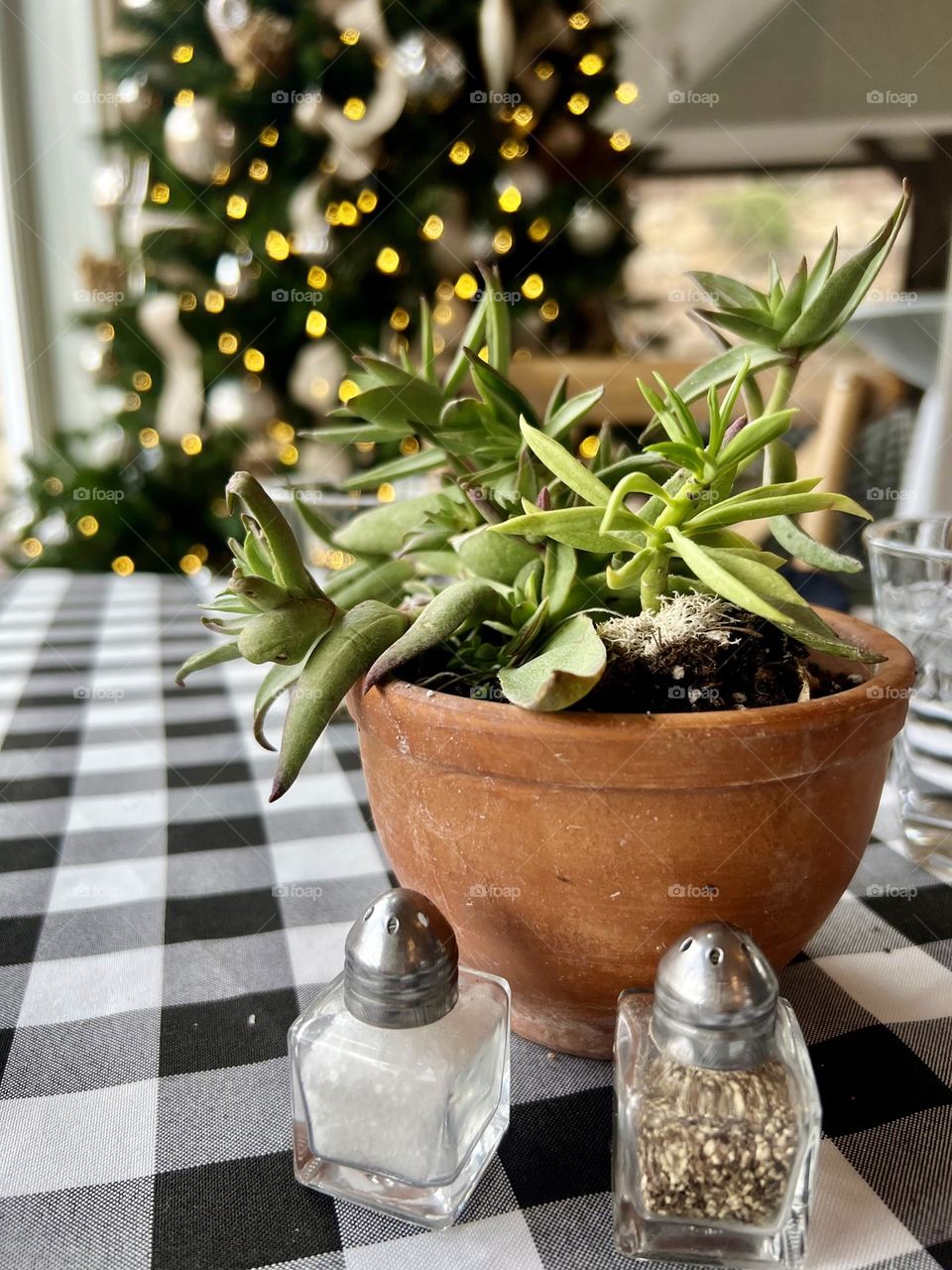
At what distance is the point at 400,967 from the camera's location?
33cm

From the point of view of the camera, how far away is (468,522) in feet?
1.52

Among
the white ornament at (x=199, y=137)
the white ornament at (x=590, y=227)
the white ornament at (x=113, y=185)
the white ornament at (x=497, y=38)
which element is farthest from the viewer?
the white ornament at (x=113, y=185)

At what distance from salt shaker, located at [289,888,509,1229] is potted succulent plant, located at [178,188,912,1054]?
2.0 inches

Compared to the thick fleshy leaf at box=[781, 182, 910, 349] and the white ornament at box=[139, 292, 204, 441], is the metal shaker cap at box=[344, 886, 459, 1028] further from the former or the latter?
the white ornament at box=[139, 292, 204, 441]

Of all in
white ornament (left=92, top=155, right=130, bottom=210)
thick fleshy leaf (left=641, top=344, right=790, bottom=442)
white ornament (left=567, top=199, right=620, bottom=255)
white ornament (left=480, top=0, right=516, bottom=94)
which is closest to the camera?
thick fleshy leaf (left=641, top=344, right=790, bottom=442)

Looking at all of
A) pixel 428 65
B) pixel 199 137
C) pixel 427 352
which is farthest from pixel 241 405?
pixel 427 352

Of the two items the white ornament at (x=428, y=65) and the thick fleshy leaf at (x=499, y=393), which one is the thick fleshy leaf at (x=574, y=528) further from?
the white ornament at (x=428, y=65)

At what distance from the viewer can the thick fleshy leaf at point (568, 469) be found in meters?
0.37

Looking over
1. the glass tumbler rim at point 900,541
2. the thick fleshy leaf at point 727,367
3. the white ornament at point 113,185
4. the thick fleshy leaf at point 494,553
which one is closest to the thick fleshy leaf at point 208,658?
the thick fleshy leaf at point 494,553

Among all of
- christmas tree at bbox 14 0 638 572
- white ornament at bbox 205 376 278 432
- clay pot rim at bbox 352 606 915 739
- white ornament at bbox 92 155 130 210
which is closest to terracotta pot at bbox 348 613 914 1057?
clay pot rim at bbox 352 606 915 739

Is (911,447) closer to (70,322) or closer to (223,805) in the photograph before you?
(223,805)

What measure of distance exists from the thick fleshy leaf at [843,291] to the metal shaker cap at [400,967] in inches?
11.0

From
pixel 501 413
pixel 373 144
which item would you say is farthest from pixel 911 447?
pixel 373 144

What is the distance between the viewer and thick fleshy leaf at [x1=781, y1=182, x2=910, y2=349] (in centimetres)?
38
